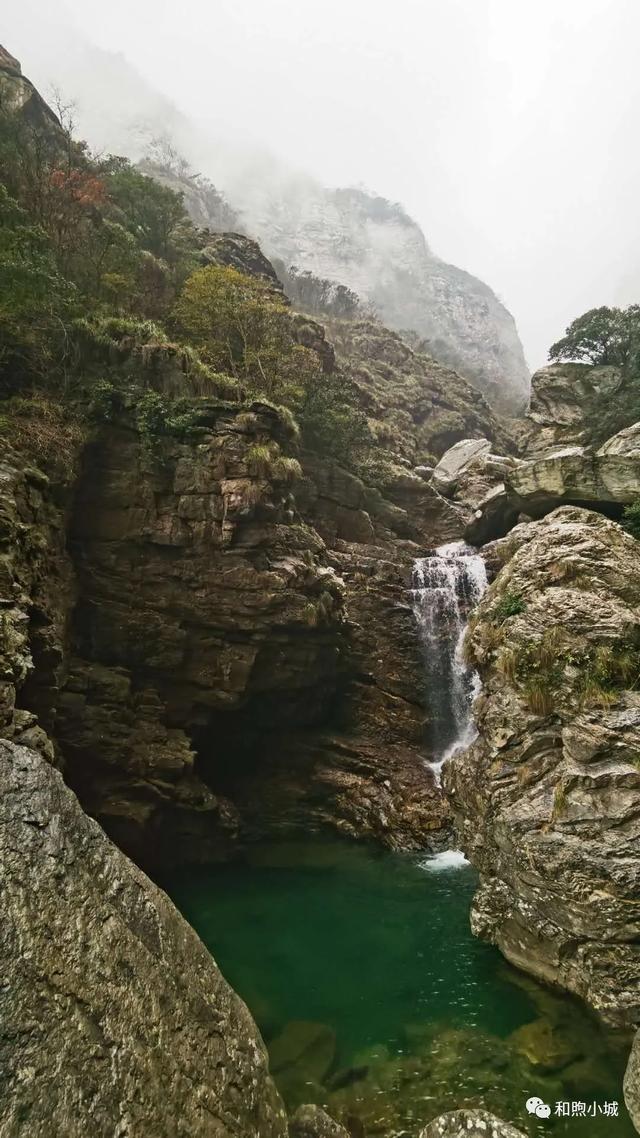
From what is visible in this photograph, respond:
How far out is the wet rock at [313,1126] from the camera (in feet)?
21.6

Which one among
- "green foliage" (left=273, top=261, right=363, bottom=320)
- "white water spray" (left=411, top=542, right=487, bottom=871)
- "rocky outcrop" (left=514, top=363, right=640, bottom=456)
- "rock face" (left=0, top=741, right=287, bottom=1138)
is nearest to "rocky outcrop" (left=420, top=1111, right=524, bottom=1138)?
"rock face" (left=0, top=741, right=287, bottom=1138)

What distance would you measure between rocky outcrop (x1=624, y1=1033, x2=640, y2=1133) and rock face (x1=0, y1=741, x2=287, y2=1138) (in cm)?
458

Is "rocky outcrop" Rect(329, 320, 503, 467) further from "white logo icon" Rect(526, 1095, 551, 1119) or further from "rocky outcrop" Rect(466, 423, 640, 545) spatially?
"white logo icon" Rect(526, 1095, 551, 1119)

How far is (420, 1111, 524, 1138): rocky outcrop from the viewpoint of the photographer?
21.3 ft

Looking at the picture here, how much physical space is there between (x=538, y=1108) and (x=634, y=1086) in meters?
1.30

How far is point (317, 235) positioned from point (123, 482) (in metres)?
102

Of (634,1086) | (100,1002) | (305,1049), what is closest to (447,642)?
(305,1049)

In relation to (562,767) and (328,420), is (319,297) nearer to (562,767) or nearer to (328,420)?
(328,420)

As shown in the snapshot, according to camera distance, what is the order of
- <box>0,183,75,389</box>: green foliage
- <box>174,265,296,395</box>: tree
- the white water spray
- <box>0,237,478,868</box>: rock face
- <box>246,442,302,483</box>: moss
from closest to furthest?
<box>0,183,75,389</box>: green foliage → <box>0,237,478,868</box>: rock face → <box>246,442,302,483</box>: moss → the white water spray → <box>174,265,296,395</box>: tree

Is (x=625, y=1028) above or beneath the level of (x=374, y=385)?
beneath

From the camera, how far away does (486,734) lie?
43.9ft

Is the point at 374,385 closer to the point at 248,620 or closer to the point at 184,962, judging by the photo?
the point at 248,620

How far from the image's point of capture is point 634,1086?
23.9ft

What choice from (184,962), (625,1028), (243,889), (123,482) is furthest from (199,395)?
(625,1028)
